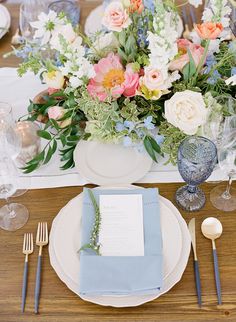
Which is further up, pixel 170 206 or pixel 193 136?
pixel 193 136

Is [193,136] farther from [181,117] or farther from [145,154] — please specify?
[145,154]

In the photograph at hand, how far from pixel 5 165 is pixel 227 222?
1.82 feet

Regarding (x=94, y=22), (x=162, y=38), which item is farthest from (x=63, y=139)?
(x=94, y=22)

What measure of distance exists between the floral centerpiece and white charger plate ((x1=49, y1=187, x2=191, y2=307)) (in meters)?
0.16

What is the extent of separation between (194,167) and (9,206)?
1.54ft

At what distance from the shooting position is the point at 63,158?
111 centimetres

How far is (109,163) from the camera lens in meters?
1.09

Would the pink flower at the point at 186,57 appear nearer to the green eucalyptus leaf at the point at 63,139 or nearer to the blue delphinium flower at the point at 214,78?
the blue delphinium flower at the point at 214,78

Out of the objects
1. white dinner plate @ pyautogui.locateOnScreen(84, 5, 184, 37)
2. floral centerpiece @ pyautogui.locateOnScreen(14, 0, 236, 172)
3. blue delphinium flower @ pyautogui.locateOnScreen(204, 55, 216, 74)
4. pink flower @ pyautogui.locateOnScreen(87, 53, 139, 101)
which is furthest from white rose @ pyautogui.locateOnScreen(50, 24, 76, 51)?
white dinner plate @ pyautogui.locateOnScreen(84, 5, 184, 37)

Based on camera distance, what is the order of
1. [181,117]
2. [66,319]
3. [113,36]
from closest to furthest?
[66,319] < [181,117] < [113,36]

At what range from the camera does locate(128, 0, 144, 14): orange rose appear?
0.99m

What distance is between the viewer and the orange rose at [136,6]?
0.99m

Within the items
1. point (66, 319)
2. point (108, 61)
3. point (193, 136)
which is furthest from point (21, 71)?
point (66, 319)

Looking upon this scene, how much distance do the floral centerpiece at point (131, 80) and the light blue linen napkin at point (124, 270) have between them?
0.76 ft
